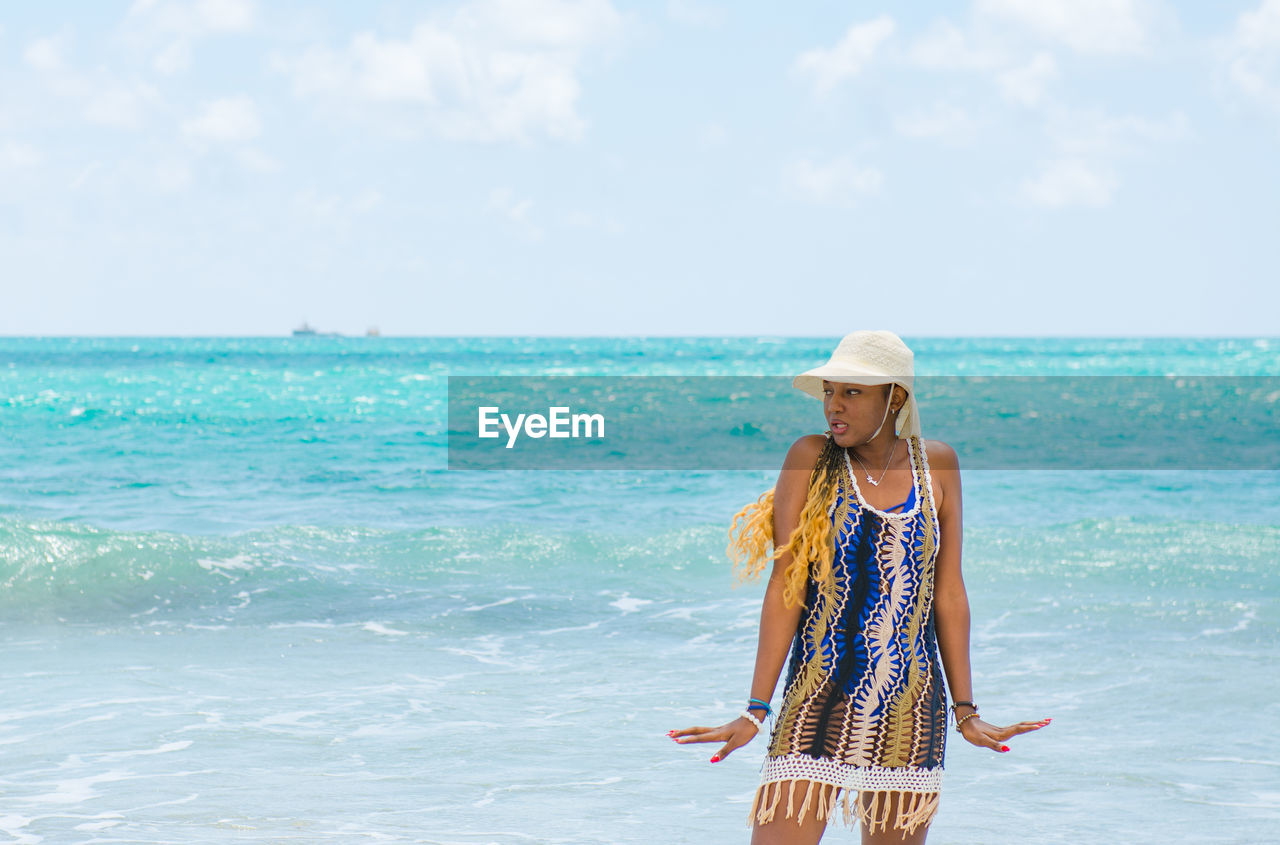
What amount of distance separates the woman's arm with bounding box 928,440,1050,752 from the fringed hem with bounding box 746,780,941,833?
7.3 inches

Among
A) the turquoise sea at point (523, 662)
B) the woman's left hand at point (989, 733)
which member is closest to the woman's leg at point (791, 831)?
the woman's left hand at point (989, 733)

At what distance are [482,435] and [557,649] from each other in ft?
60.2

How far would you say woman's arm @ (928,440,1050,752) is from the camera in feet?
9.64

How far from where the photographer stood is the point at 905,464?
2.92 meters

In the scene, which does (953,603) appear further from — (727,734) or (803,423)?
(803,423)

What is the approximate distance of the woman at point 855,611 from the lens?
286cm

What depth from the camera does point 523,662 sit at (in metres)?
7.79

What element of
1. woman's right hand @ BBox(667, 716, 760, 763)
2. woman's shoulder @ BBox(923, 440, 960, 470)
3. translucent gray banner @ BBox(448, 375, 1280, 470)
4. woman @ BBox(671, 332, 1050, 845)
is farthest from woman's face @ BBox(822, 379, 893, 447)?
translucent gray banner @ BBox(448, 375, 1280, 470)

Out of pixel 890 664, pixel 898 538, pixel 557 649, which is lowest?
pixel 557 649

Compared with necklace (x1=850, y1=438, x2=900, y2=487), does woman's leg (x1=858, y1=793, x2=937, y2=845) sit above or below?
below

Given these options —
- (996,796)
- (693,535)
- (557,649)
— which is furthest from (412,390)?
(996,796)

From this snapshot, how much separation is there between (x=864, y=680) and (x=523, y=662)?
16.7 feet

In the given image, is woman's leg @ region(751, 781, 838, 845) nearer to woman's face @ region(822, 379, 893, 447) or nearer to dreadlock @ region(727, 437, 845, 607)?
dreadlock @ region(727, 437, 845, 607)

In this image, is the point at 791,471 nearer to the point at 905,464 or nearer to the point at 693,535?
the point at 905,464
